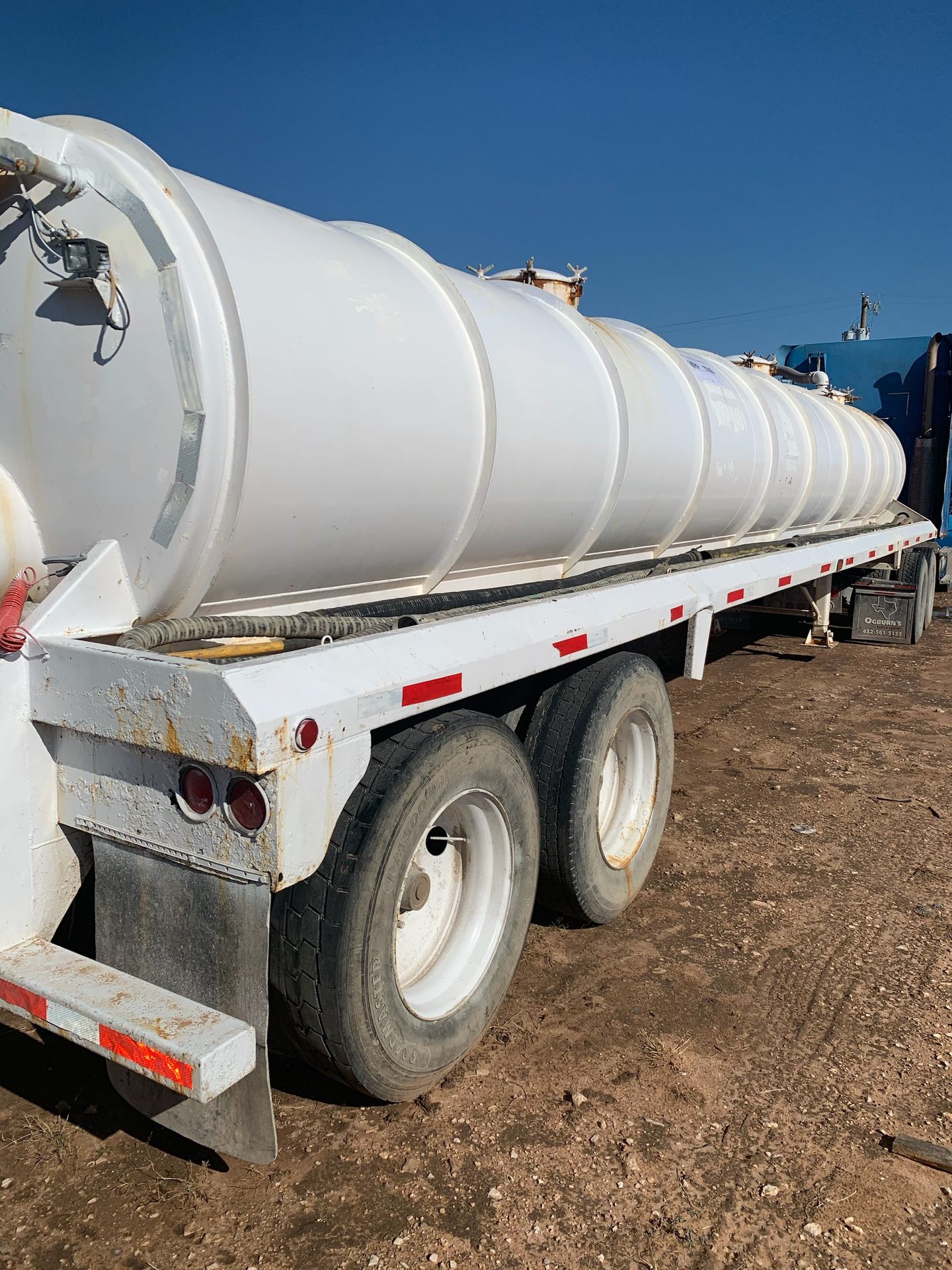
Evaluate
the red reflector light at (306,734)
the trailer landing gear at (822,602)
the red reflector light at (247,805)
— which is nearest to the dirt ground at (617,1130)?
the red reflector light at (247,805)

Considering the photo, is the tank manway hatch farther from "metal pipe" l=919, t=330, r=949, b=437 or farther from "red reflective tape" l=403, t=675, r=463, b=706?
"metal pipe" l=919, t=330, r=949, b=437

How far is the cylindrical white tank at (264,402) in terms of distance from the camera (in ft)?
7.48

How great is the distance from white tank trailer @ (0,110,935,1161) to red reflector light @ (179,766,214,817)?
0.03ft

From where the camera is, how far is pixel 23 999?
83.9 inches

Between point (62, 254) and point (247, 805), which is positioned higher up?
point (62, 254)

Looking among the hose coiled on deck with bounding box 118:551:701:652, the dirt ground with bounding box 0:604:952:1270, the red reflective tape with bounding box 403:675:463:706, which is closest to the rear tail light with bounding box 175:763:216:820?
the hose coiled on deck with bounding box 118:551:701:652

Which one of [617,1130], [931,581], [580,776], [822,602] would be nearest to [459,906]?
[580,776]

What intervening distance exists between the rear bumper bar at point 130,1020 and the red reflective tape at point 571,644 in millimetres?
1637

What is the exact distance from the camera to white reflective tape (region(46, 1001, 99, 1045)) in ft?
6.79

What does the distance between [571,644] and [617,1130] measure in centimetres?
154

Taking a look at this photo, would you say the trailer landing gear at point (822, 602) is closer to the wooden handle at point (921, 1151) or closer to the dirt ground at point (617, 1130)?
the dirt ground at point (617, 1130)

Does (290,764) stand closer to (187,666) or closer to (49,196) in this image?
(187,666)

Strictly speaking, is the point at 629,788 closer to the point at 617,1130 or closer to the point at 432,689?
the point at 617,1130

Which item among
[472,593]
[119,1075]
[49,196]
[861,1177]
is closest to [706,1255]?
[861,1177]
